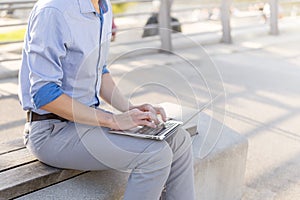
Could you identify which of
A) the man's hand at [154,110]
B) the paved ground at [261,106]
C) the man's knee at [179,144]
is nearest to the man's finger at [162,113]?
the man's hand at [154,110]

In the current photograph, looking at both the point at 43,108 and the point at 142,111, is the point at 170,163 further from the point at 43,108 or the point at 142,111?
the point at 43,108

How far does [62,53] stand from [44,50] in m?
0.07

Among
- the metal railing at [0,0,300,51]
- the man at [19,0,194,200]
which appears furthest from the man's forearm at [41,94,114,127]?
the metal railing at [0,0,300,51]

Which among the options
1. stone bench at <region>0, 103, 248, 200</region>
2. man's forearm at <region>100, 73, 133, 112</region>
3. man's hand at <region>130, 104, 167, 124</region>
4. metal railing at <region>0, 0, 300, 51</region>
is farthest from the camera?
metal railing at <region>0, 0, 300, 51</region>

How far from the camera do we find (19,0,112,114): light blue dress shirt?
4.84ft

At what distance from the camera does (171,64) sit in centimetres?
526

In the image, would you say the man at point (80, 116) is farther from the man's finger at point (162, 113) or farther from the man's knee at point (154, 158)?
the man's finger at point (162, 113)

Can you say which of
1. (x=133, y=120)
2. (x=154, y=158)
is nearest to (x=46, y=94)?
(x=133, y=120)

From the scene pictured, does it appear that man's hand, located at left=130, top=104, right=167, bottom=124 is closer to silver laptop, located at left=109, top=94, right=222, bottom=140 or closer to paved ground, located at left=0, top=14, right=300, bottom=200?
silver laptop, located at left=109, top=94, right=222, bottom=140

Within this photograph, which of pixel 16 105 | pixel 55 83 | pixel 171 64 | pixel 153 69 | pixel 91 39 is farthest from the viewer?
pixel 171 64

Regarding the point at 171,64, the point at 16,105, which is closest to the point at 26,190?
the point at 16,105

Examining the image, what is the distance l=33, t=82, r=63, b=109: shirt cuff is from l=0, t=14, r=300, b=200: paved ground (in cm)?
134

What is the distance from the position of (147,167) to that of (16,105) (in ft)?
9.39

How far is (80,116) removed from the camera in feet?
5.11
